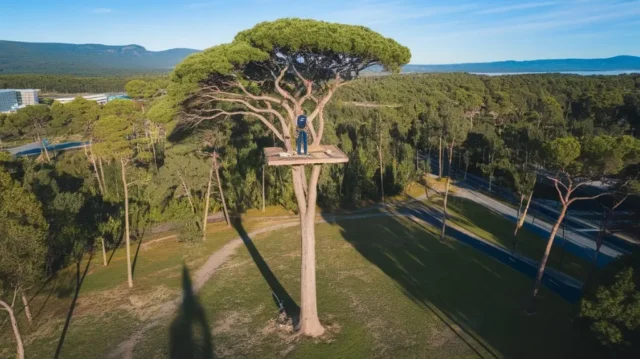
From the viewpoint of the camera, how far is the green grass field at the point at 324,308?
571 inches

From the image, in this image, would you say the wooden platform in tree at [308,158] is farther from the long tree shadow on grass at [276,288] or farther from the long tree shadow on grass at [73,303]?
the long tree shadow on grass at [73,303]

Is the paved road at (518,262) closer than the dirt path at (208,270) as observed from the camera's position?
No

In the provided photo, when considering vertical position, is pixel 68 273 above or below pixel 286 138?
below

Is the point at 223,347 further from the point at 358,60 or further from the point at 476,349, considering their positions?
the point at 358,60

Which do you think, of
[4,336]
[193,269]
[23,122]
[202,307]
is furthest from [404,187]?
[23,122]

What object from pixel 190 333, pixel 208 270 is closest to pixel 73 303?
pixel 208 270

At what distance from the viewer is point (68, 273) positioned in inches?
881

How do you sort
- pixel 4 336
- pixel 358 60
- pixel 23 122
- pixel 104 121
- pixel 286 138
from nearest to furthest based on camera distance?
pixel 358 60 < pixel 286 138 < pixel 4 336 < pixel 104 121 < pixel 23 122

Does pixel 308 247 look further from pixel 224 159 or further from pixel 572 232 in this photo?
pixel 572 232

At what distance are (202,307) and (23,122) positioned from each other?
4041 centimetres

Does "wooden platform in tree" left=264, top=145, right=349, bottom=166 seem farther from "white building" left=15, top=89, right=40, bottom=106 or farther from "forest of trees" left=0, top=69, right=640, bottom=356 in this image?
"white building" left=15, top=89, right=40, bottom=106

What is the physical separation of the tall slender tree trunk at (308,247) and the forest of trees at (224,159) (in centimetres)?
362

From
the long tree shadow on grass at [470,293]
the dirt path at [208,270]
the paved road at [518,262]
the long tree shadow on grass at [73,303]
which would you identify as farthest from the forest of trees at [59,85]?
the long tree shadow on grass at [470,293]

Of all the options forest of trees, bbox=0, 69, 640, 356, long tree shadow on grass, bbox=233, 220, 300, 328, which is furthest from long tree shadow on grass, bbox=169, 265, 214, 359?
forest of trees, bbox=0, 69, 640, 356
